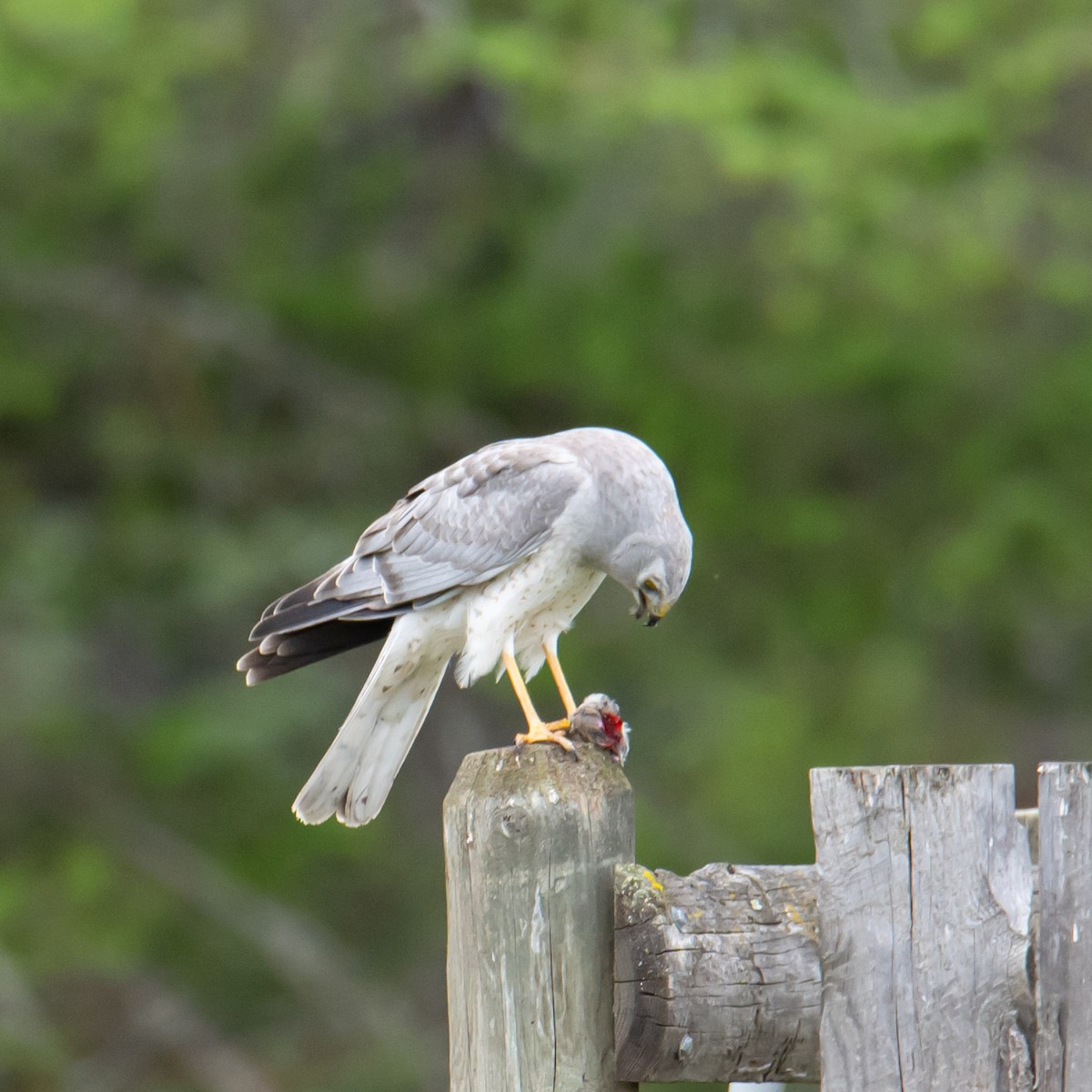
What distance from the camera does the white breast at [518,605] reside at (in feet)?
12.9

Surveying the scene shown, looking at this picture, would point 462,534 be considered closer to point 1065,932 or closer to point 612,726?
point 612,726

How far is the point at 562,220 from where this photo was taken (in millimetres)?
9055

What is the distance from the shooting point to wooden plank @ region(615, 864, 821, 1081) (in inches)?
86.7

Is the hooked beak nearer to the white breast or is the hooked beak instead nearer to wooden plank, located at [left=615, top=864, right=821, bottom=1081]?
the white breast

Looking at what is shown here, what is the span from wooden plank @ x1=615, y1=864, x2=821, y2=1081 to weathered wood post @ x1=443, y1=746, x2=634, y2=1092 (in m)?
0.04

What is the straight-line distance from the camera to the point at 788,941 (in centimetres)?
224

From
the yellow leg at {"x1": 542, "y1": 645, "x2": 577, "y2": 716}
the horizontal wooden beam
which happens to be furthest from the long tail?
the horizontal wooden beam

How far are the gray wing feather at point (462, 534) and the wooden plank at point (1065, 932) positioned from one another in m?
2.09

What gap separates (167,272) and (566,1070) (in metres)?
7.99

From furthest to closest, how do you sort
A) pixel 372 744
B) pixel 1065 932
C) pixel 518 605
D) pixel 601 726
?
pixel 518 605, pixel 372 744, pixel 601 726, pixel 1065 932

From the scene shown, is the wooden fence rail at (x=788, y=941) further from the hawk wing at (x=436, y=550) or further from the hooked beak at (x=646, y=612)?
the hooked beak at (x=646, y=612)

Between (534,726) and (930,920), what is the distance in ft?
4.67

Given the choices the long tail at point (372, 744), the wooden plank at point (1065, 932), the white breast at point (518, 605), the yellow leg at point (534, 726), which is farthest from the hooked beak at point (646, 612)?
the wooden plank at point (1065, 932)

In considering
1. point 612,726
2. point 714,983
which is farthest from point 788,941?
point 612,726
